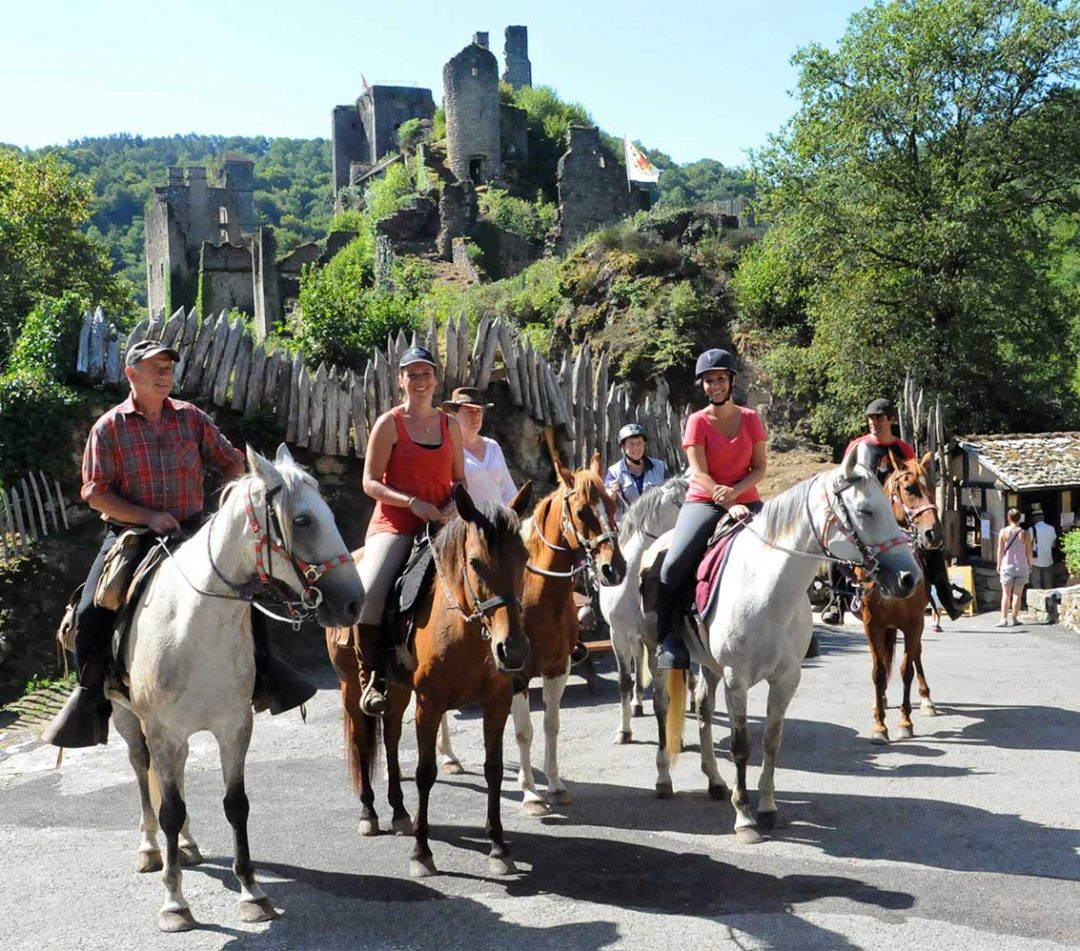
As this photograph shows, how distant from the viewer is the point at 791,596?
6.53 metres

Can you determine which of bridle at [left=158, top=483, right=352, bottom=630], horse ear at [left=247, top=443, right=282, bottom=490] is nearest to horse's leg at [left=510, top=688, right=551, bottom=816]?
bridle at [left=158, top=483, right=352, bottom=630]

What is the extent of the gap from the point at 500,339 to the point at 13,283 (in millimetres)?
20563

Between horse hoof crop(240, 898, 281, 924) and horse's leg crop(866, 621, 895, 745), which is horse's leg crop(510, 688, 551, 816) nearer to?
horse hoof crop(240, 898, 281, 924)

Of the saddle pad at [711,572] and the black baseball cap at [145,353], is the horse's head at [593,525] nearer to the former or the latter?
the saddle pad at [711,572]

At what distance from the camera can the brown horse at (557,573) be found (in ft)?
22.0

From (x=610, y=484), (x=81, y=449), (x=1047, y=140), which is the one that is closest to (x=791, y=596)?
(x=610, y=484)

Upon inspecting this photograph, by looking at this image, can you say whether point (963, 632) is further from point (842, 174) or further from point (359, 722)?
point (842, 174)

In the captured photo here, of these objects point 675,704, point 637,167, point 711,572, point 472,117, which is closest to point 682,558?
point 711,572

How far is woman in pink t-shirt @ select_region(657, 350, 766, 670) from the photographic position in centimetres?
720

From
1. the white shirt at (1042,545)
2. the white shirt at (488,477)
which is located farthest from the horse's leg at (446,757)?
the white shirt at (1042,545)

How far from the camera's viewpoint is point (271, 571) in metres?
5.08

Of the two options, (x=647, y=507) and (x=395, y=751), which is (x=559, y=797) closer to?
(x=395, y=751)

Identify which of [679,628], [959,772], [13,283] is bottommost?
[959,772]

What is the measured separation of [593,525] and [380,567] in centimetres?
129
